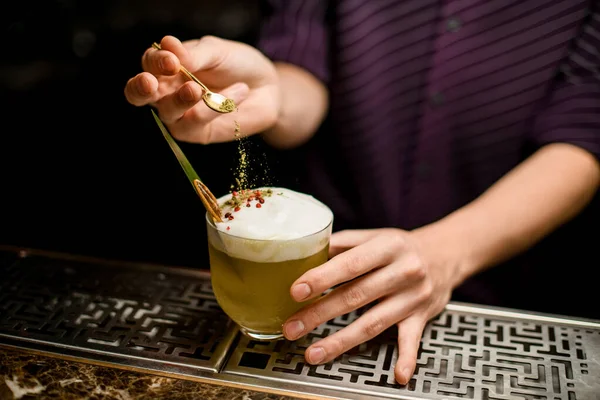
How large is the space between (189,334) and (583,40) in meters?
1.48

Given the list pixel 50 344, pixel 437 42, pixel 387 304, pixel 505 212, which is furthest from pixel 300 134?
pixel 50 344

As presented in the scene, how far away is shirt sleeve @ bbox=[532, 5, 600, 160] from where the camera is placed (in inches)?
73.8

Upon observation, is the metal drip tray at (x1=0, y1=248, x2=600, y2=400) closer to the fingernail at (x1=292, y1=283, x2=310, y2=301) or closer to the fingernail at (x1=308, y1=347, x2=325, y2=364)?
the fingernail at (x1=308, y1=347, x2=325, y2=364)

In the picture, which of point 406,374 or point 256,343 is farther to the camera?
point 256,343

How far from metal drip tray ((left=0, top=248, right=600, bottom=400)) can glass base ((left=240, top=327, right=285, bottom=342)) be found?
2 cm

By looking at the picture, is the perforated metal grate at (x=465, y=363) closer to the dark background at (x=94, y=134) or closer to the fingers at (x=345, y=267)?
the fingers at (x=345, y=267)

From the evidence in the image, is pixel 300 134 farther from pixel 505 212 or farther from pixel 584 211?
pixel 584 211

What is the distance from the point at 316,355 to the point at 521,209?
2.70ft

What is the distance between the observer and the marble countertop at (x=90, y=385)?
1195 mm

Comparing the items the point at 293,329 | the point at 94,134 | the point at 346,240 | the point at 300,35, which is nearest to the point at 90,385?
the point at 293,329

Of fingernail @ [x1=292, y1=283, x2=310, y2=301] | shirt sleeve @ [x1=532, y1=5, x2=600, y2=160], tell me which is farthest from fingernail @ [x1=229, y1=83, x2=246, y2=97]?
shirt sleeve @ [x1=532, y1=5, x2=600, y2=160]

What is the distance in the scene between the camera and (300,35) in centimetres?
211

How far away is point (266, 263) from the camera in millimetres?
1221

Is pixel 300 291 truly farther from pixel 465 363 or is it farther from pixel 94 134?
pixel 94 134
